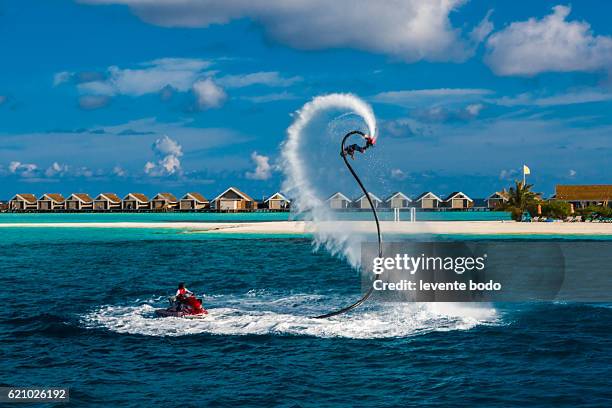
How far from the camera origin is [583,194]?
143 m

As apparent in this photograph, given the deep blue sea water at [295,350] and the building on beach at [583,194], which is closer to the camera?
the deep blue sea water at [295,350]

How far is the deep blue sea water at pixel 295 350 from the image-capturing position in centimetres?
1814

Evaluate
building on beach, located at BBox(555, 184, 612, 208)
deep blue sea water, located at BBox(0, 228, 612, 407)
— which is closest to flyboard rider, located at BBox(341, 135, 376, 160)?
deep blue sea water, located at BBox(0, 228, 612, 407)

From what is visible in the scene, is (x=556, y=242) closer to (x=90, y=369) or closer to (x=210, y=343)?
(x=210, y=343)

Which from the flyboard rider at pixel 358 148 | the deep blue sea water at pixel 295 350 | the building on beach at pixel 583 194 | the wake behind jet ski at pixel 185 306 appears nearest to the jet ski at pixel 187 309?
the wake behind jet ski at pixel 185 306

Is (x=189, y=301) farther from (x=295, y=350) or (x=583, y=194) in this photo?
(x=583, y=194)

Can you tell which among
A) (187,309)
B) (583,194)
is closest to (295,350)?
(187,309)

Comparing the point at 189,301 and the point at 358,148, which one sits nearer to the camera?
the point at 358,148

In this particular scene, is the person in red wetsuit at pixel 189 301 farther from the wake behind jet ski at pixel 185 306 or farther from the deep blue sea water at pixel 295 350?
the deep blue sea water at pixel 295 350

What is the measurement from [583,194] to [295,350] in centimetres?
13550

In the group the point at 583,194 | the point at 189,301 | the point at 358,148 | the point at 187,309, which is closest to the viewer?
the point at 358,148

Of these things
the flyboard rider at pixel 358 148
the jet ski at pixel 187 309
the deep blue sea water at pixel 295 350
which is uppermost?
the flyboard rider at pixel 358 148

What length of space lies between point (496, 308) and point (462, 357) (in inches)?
396

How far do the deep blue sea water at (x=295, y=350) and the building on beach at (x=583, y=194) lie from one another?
11674 centimetres
